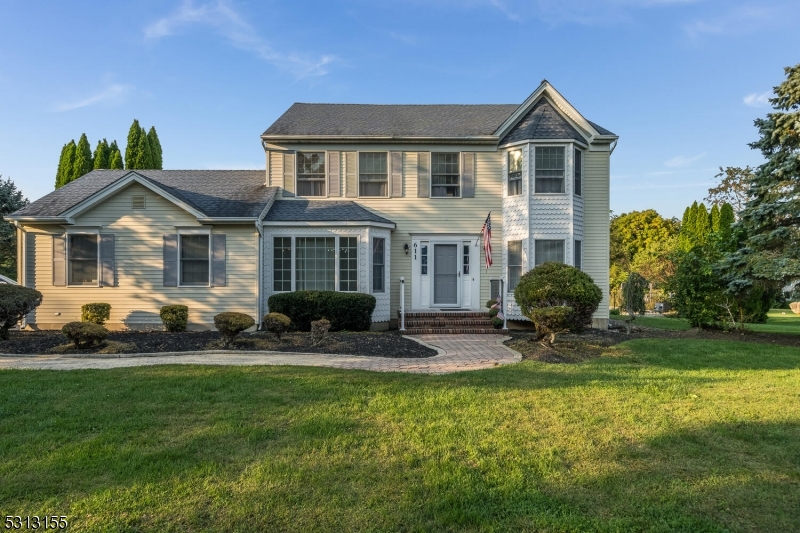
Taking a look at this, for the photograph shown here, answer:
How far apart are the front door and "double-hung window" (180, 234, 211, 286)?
7071 millimetres

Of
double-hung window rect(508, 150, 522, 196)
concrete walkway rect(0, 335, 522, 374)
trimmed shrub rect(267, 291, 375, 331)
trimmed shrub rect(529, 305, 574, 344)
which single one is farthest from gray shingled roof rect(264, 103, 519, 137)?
concrete walkway rect(0, 335, 522, 374)

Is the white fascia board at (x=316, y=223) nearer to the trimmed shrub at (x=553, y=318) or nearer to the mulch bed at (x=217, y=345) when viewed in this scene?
the mulch bed at (x=217, y=345)

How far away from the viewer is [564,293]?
Answer: 984 centimetres

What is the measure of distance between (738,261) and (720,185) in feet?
110

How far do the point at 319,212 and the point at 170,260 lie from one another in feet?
15.2

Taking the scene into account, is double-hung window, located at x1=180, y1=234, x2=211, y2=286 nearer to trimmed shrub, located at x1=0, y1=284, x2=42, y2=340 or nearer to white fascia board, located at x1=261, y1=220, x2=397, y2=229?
white fascia board, located at x1=261, y1=220, x2=397, y2=229

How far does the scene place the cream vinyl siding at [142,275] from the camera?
527 inches

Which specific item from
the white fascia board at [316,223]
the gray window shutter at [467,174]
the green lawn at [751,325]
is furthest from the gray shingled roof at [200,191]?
the green lawn at [751,325]

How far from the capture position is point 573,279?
10016 mm

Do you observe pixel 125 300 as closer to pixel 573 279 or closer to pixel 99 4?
pixel 99 4

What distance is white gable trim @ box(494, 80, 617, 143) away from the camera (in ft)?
47.1

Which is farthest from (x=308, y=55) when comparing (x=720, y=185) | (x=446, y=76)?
(x=720, y=185)

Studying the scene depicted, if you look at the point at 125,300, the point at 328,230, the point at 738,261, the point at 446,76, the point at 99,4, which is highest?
the point at 446,76

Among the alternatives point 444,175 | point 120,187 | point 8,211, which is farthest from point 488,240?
point 8,211
